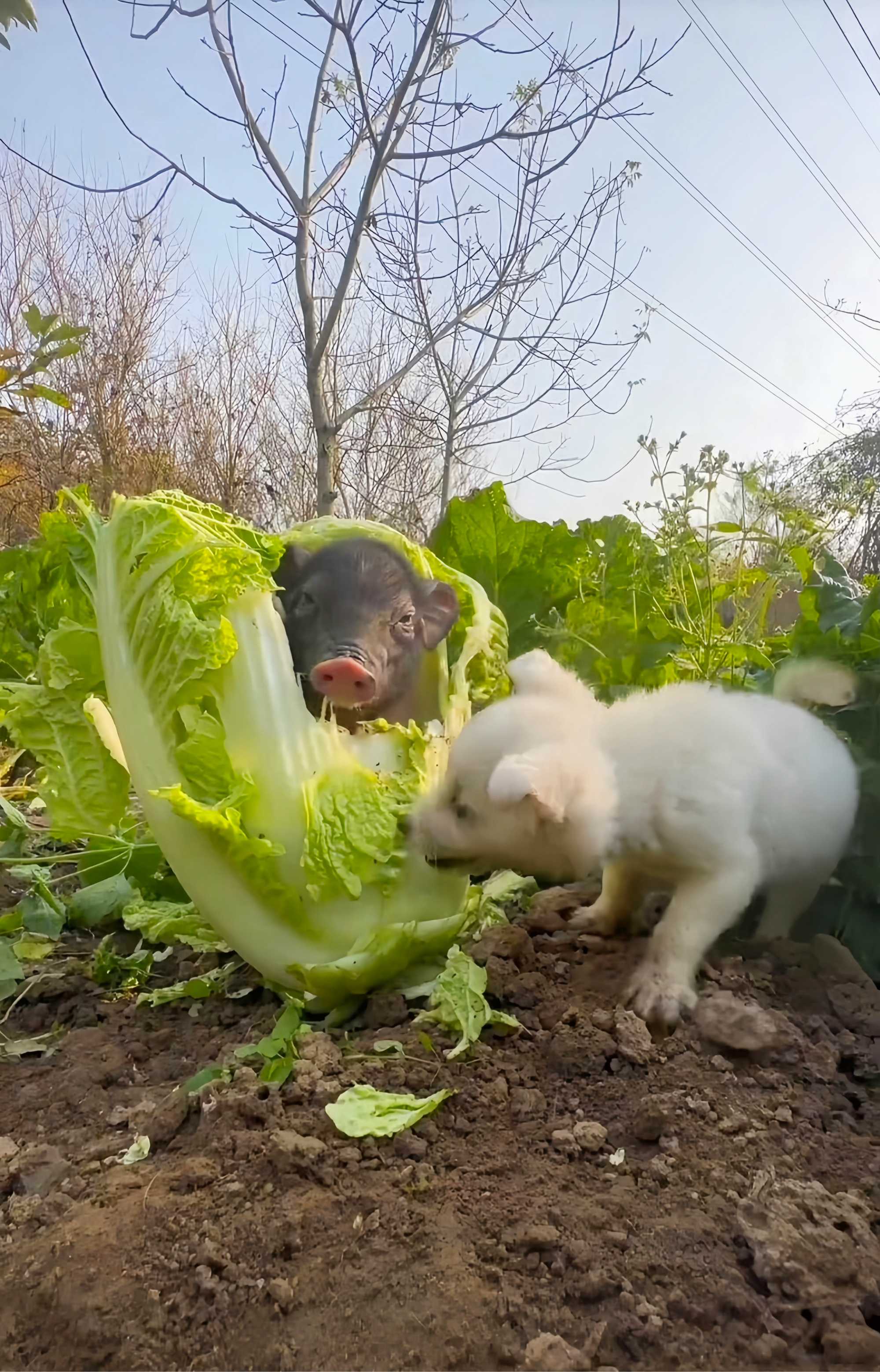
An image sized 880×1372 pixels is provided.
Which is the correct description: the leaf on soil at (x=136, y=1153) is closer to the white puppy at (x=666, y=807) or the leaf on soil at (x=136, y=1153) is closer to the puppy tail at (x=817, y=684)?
the white puppy at (x=666, y=807)

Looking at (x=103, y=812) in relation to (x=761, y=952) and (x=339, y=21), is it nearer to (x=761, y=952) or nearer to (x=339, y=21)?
(x=761, y=952)

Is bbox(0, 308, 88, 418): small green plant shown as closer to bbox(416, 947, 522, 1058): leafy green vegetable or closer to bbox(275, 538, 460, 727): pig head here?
bbox(275, 538, 460, 727): pig head

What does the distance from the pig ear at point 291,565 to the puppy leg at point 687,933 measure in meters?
1.24

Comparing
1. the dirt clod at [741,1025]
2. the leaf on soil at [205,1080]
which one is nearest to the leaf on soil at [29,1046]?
the leaf on soil at [205,1080]

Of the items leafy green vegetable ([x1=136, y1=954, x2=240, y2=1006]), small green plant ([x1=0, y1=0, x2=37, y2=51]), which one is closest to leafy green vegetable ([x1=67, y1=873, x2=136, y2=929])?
leafy green vegetable ([x1=136, y1=954, x2=240, y2=1006])

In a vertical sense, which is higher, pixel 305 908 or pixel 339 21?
pixel 339 21

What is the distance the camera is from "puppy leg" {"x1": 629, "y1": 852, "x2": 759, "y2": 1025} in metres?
1.71

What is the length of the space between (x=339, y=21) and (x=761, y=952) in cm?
261

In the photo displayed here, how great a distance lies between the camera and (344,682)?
221 centimetres

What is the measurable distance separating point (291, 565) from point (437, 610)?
1.47 ft

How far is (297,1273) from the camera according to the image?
3.63ft

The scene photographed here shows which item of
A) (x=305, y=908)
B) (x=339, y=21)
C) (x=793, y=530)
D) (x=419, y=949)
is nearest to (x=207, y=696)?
(x=305, y=908)

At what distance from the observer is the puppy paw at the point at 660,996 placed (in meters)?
1.67

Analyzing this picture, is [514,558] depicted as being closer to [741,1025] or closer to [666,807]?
[666,807]
